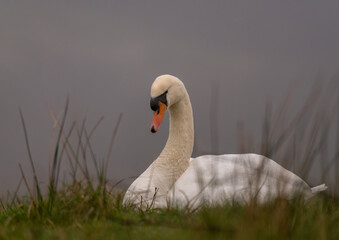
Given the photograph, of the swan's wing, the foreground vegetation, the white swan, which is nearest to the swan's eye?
the white swan

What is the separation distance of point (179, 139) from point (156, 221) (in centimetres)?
428

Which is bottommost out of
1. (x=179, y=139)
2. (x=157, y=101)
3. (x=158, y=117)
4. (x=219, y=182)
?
(x=219, y=182)

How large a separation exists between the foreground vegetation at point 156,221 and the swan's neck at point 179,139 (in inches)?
97.8

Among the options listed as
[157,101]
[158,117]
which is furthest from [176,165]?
[157,101]

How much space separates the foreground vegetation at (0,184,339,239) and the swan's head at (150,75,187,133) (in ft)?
6.82

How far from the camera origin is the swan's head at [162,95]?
25.0 feet

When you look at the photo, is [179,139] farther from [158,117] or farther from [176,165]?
[158,117]

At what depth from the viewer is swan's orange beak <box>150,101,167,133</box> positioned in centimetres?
749

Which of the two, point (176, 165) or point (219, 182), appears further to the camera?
point (176, 165)

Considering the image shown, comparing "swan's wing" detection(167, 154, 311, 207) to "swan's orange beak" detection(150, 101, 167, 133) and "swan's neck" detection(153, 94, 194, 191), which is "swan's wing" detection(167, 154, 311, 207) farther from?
"swan's neck" detection(153, 94, 194, 191)

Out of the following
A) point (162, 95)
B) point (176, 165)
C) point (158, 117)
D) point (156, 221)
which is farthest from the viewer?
point (176, 165)

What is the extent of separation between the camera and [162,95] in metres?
7.81

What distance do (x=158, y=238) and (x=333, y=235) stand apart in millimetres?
1356

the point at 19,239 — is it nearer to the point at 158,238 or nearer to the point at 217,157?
the point at 158,238
